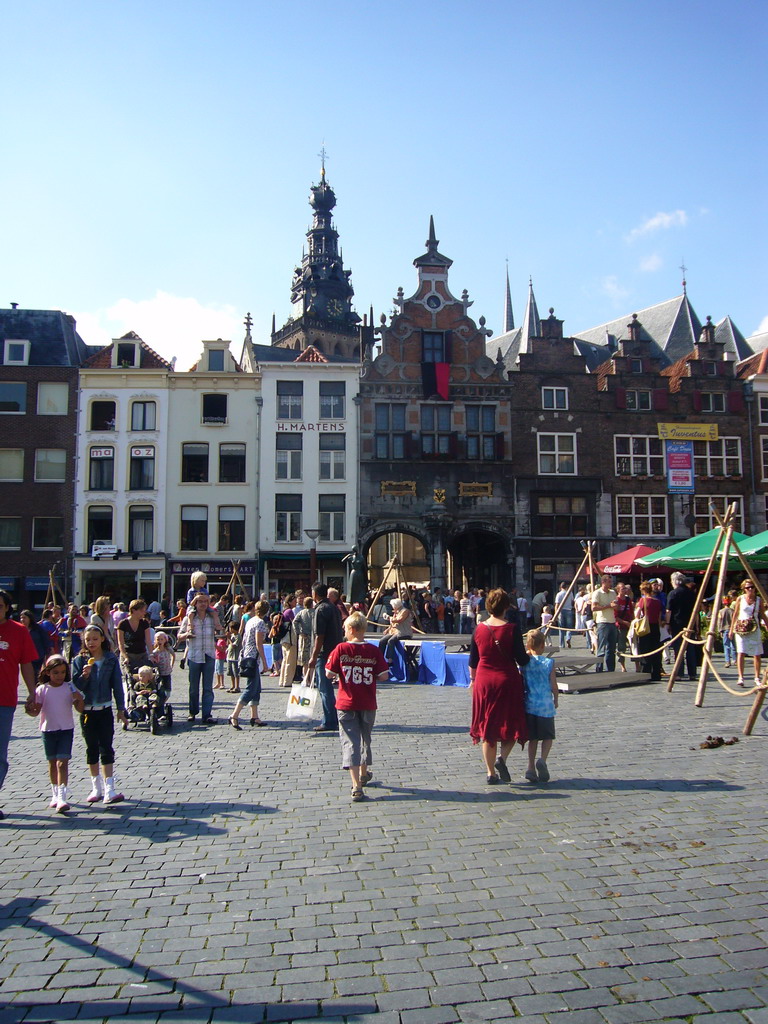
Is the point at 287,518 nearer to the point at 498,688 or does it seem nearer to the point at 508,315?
the point at 498,688

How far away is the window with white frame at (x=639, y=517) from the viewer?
1469 inches

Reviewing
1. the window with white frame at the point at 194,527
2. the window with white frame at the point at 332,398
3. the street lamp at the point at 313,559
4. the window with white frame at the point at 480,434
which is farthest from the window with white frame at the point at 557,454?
the window with white frame at the point at 194,527

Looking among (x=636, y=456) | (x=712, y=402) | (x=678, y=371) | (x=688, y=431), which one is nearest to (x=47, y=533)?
(x=636, y=456)

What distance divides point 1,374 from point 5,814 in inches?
1326

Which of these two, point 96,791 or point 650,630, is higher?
point 650,630

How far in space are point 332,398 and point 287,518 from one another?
5655 millimetres

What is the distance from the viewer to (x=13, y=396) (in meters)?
36.7

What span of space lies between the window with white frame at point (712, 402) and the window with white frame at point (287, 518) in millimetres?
18970

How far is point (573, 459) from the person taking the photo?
3731cm

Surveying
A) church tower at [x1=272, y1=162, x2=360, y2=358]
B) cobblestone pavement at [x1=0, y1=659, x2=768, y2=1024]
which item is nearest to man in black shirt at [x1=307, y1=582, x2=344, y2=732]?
cobblestone pavement at [x1=0, y1=659, x2=768, y2=1024]

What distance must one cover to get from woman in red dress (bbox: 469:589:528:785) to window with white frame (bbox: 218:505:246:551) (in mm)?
29312

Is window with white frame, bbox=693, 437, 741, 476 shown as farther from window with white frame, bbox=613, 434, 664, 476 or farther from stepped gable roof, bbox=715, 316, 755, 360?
stepped gable roof, bbox=715, 316, 755, 360

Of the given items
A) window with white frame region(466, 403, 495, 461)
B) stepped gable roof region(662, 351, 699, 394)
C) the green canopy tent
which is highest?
stepped gable roof region(662, 351, 699, 394)

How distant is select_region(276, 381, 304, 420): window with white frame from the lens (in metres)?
37.1
